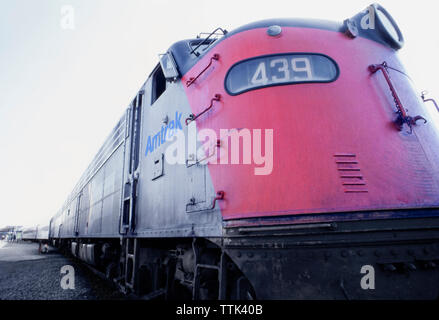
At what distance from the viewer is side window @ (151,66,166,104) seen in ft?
15.5

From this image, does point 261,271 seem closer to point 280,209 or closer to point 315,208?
point 280,209

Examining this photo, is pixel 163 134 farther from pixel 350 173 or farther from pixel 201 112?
pixel 350 173

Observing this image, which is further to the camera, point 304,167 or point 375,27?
point 375,27

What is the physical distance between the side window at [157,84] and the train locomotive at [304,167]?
1.13 metres

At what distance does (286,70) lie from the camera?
255cm

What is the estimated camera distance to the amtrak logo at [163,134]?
356 centimetres

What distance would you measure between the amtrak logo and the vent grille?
1924mm

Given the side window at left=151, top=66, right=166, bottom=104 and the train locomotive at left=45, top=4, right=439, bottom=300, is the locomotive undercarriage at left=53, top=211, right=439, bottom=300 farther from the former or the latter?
the side window at left=151, top=66, right=166, bottom=104

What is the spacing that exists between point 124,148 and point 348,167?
4856mm

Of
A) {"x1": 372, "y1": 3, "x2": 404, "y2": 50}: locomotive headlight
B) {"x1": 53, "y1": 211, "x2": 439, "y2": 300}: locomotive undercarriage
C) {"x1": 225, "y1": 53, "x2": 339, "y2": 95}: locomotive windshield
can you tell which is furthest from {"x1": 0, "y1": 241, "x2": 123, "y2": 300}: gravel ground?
{"x1": 372, "y1": 3, "x2": 404, "y2": 50}: locomotive headlight

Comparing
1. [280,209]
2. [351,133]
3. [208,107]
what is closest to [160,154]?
[208,107]

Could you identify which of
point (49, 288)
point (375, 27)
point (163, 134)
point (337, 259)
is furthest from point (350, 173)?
point (49, 288)

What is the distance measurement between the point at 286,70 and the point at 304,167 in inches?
37.3

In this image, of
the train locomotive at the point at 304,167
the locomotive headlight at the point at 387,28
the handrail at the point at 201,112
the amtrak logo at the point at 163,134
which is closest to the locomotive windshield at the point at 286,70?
the train locomotive at the point at 304,167
